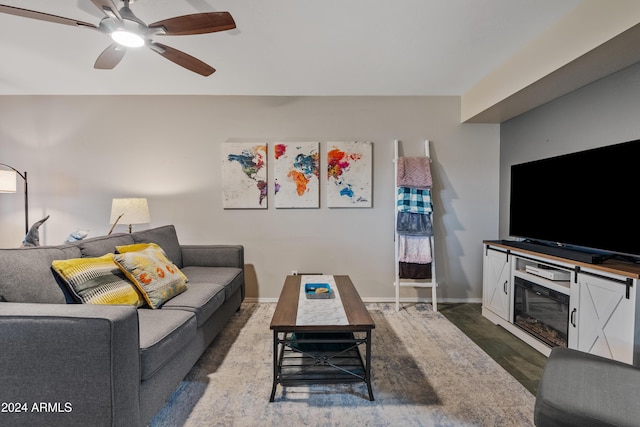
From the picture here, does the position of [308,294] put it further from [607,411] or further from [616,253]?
[616,253]

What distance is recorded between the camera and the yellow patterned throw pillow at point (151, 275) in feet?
Result: 6.07

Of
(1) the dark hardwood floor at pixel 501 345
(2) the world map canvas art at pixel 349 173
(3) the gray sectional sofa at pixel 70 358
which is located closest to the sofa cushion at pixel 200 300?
(3) the gray sectional sofa at pixel 70 358

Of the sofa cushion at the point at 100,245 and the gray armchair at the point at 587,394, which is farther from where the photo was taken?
the sofa cushion at the point at 100,245

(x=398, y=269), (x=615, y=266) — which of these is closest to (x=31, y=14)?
(x=398, y=269)

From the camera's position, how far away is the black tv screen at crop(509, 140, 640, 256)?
1795 millimetres

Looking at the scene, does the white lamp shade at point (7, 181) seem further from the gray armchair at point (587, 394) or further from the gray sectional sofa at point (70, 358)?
the gray armchair at point (587, 394)

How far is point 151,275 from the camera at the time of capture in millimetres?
1928

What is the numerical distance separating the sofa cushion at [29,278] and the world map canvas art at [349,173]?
2435 millimetres

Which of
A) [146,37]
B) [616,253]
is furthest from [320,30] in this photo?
[616,253]

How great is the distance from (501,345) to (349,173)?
2153 millimetres

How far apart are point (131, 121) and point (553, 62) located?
4.04 meters

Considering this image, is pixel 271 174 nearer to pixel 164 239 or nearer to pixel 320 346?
pixel 164 239

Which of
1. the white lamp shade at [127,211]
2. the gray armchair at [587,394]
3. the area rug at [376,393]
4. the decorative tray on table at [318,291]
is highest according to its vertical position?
the white lamp shade at [127,211]

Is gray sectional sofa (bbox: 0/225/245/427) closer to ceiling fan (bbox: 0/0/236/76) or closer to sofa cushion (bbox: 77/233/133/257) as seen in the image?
sofa cushion (bbox: 77/233/133/257)
